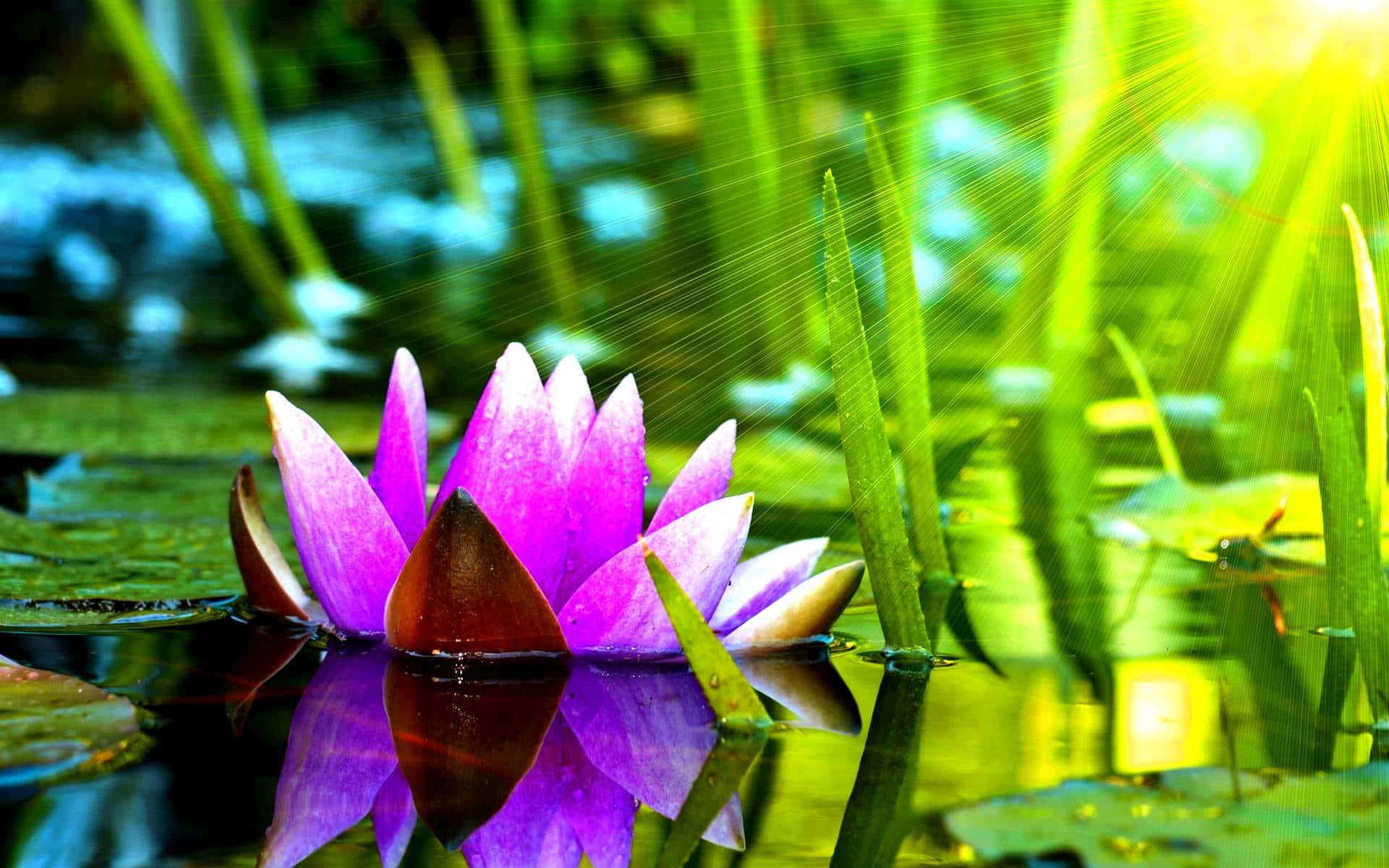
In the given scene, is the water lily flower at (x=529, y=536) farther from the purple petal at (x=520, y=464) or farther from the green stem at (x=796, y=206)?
the green stem at (x=796, y=206)

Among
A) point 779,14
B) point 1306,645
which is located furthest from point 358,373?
point 1306,645

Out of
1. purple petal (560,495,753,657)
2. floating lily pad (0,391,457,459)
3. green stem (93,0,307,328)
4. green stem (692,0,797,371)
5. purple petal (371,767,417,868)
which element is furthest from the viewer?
green stem (93,0,307,328)

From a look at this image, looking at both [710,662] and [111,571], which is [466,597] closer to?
[710,662]

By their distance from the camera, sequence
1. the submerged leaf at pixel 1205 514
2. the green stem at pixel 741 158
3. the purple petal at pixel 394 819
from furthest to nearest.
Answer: the green stem at pixel 741 158 < the submerged leaf at pixel 1205 514 < the purple petal at pixel 394 819

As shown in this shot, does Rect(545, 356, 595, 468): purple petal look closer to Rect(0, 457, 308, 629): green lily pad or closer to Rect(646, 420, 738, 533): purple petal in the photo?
Rect(646, 420, 738, 533): purple petal

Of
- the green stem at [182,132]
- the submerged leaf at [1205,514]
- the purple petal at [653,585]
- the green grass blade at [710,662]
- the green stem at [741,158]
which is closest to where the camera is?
the green grass blade at [710,662]

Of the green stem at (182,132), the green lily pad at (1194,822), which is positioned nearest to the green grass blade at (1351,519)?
the green lily pad at (1194,822)

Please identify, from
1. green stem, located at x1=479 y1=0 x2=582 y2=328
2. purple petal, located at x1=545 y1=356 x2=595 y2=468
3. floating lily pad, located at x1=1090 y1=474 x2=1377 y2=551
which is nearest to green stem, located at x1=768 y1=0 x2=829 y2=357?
green stem, located at x1=479 y1=0 x2=582 y2=328

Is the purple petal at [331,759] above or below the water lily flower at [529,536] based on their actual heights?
below
